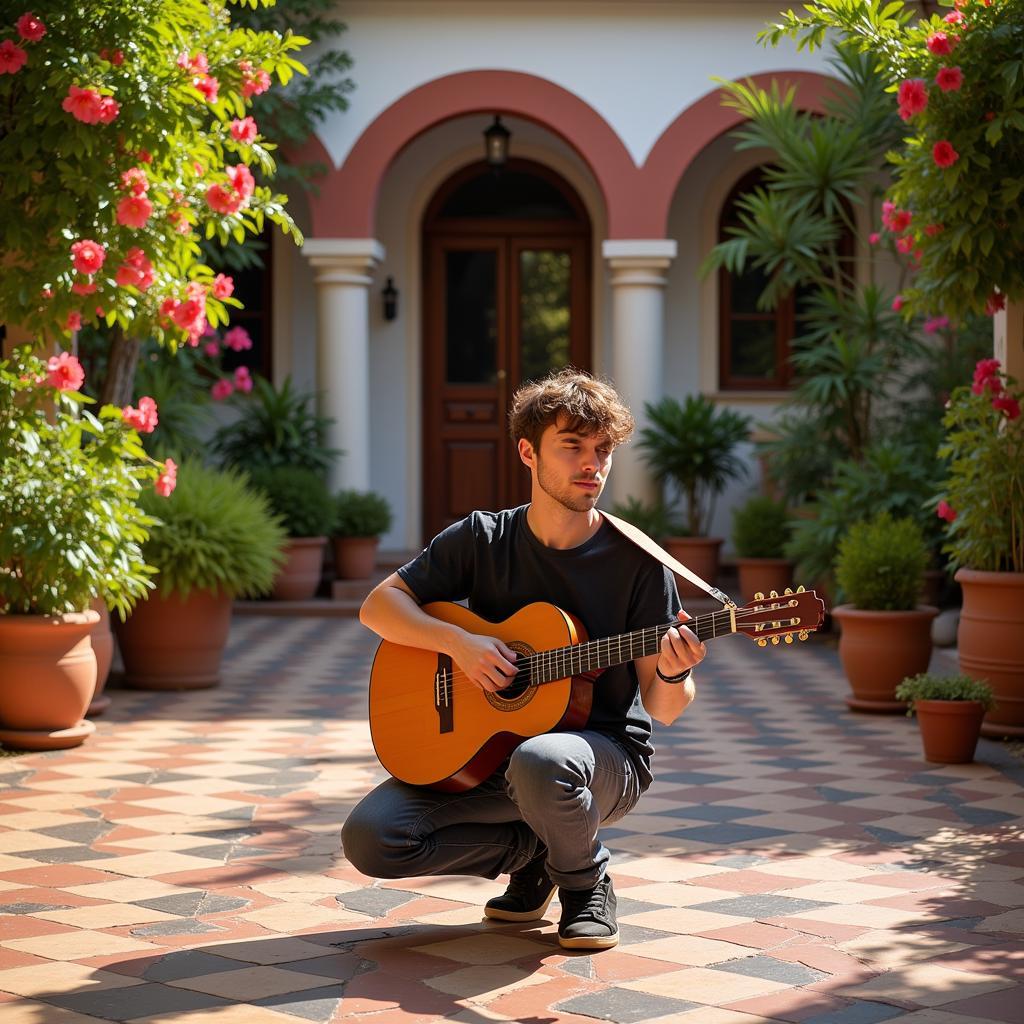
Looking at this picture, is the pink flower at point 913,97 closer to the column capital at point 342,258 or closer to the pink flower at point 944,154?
the pink flower at point 944,154

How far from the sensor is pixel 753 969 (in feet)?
11.0

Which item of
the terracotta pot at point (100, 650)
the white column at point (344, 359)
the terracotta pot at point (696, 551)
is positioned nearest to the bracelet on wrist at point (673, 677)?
the terracotta pot at point (100, 650)

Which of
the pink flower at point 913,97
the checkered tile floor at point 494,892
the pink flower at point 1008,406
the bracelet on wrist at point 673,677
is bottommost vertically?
the checkered tile floor at point 494,892

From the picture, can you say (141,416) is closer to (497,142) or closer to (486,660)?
(486,660)

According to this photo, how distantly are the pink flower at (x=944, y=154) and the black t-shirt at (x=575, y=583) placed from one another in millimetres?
2711

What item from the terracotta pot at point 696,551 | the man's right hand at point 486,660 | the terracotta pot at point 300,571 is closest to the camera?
the man's right hand at point 486,660

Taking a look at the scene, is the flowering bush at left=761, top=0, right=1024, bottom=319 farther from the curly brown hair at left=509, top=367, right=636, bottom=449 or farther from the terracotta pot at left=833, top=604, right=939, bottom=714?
the curly brown hair at left=509, top=367, right=636, bottom=449

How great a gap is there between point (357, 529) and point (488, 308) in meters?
2.83

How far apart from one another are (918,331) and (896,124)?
1.49 metres

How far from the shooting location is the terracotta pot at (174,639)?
7734mm

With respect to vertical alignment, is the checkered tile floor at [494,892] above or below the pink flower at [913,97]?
below

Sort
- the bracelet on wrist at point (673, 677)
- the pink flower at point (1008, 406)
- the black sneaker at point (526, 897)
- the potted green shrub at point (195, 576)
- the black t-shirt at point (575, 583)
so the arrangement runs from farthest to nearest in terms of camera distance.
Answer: the potted green shrub at point (195, 576)
the pink flower at point (1008, 406)
the black sneaker at point (526, 897)
the black t-shirt at point (575, 583)
the bracelet on wrist at point (673, 677)

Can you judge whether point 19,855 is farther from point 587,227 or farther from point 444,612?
point 587,227

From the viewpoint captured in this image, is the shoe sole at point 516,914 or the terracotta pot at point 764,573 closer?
the shoe sole at point 516,914
